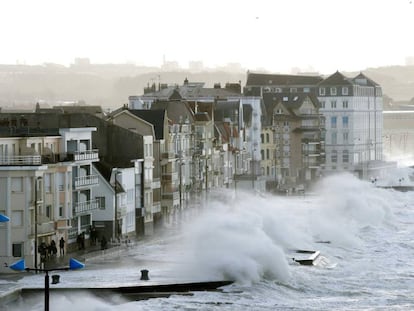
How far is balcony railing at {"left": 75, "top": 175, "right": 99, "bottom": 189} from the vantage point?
53.6 metres

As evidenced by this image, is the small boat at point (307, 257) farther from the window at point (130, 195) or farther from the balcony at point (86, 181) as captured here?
the window at point (130, 195)

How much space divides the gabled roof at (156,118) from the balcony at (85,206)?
44.5ft

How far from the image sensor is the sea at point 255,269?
39.9m

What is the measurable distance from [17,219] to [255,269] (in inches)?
279

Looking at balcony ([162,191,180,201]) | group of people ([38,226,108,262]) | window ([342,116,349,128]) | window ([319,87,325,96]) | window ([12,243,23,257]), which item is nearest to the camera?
window ([12,243,23,257])

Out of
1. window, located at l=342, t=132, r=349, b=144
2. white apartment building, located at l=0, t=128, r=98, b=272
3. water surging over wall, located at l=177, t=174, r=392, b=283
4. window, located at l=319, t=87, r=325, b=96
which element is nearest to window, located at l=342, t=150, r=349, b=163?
window, located at l=342, t=132, r=349, b=144

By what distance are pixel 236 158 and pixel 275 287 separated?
53.9 metres

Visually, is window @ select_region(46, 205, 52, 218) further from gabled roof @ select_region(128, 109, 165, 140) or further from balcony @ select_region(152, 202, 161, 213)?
gabled roof @ select_region(128, 109, 165, 140)

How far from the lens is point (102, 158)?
6200cm

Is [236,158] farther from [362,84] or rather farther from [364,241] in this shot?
[362,84]

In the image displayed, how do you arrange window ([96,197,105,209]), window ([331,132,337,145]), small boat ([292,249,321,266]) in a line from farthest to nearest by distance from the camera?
window ([331,132,337,145]) → window ([96,197,105,209]) → small boat ([292,249,321,266])

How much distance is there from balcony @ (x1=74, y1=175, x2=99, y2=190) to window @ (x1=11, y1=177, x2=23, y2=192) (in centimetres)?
642

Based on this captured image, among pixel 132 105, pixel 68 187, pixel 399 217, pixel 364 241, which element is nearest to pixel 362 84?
pixel 132 105

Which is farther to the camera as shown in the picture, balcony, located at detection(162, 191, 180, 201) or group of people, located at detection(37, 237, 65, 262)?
balcony, located at detection(162, 191, 180, 201)
